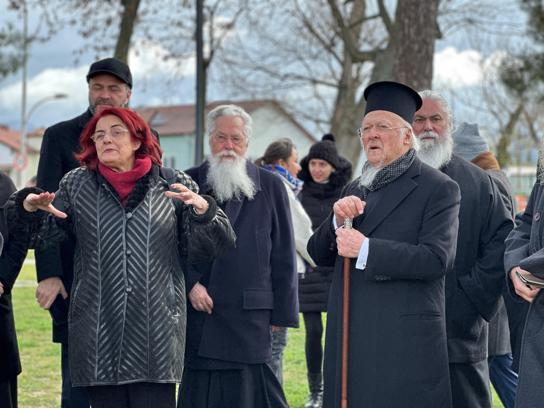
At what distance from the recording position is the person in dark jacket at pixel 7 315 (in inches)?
214

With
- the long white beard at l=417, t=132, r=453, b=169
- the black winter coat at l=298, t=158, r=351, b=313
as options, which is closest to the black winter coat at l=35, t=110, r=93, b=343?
the long white beard at l=417, t=132, r=453, b=169

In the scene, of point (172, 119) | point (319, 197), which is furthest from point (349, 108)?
point (172, 119)

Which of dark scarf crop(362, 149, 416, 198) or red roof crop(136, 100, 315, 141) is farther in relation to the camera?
red roof crop(136, 100, 315, 141)

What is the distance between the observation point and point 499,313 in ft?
20.5

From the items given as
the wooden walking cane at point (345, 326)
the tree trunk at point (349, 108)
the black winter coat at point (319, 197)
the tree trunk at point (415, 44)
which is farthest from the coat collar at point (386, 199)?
the tree trunk at point (349, 108)

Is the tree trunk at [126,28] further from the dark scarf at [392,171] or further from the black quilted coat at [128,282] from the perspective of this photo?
the dark scarf at [392,171]

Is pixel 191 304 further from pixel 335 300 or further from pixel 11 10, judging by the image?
pixel 11 10

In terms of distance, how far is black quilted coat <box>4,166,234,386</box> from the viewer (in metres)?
4.84

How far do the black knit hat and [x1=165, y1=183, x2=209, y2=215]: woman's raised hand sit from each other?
1357mm

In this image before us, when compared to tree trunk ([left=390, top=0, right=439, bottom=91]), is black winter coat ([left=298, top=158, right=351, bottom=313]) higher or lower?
lower

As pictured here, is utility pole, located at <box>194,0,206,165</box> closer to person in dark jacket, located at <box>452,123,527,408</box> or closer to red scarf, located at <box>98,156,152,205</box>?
person in dark jacket, located at <box>452,123,527,408</box>

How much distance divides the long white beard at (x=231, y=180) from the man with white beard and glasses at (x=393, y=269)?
1.22 meters

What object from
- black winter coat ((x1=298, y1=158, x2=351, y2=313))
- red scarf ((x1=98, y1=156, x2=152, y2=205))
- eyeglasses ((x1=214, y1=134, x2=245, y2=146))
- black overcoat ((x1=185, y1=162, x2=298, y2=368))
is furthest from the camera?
black winter coat ((x1=298, y1=158, x2=351, y2=313))

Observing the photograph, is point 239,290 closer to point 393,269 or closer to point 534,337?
point 393,269
